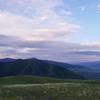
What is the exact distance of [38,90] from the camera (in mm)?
68562

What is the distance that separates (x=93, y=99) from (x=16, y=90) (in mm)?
18156

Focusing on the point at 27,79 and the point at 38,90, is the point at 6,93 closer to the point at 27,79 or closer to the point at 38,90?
the point at 38,90

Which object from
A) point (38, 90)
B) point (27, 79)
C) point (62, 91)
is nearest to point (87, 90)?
point (62, 91)

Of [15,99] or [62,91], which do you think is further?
[62,91]

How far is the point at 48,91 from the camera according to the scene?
67500mm

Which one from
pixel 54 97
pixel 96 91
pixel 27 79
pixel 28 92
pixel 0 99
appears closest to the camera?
pixel 0 99

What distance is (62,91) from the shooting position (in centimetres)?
6875

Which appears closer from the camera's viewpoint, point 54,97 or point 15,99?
point 15,99

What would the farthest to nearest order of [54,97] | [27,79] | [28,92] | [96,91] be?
[27,79] → [96,91] → [28,92] → [54,97]

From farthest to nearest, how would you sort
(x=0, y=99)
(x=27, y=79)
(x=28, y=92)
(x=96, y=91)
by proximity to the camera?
(x=27, y=79) → (x=96, y=91) → (x=28, y=92) → (x=0, y=99)

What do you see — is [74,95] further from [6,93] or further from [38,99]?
[6,93]

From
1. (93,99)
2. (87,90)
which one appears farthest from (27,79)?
(93,99)

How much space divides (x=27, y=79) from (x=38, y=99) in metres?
76.1

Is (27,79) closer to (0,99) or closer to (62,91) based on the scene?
(62,91)
